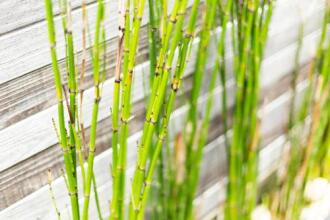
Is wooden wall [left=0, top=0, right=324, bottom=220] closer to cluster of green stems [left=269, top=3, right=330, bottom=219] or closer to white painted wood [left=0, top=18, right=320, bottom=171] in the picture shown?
white painted wood [left=0, top=18, right=320, bottom=171]

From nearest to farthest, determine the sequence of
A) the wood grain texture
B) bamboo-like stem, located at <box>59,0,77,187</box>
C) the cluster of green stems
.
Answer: bamboo-like stem, located at <box>59,0,77,187</box>, the wood grain texture, the cluster of green stems

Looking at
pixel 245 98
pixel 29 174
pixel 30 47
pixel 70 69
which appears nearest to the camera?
pixel 70 69

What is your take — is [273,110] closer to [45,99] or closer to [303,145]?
[303,145]

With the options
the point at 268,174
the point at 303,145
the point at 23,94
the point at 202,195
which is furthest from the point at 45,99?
the point at 268,174

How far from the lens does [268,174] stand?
1844mm

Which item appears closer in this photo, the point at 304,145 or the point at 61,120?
the point at 61,120

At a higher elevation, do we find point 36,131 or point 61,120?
point 36,131

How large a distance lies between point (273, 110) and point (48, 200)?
998mm

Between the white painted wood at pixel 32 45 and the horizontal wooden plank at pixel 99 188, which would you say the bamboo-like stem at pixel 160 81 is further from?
the horizontal wooden plank at pixel 99 188

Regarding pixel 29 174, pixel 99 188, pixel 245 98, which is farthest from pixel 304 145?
pixel 29 174

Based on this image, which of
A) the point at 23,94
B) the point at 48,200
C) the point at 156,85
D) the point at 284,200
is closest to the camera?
the point at 156,85

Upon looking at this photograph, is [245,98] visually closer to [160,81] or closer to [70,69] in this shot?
[160,81]

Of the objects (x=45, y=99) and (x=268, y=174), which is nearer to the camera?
(x=45, y=99)

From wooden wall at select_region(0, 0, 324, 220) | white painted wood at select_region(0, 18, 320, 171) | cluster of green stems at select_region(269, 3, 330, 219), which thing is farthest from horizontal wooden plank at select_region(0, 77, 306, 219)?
cluster of green stems at select_region(269, 3, 330, 219)
